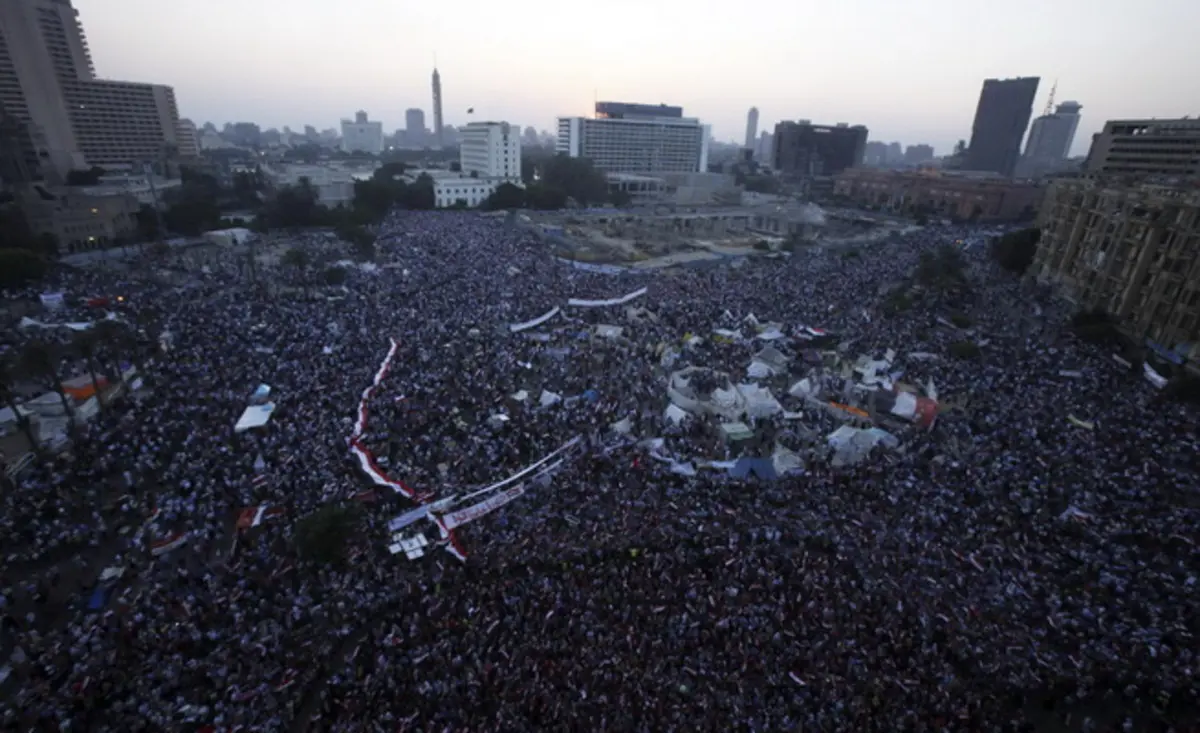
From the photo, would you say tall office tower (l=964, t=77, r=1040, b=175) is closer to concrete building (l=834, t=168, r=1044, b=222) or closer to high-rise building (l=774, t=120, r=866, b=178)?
high-rise building (l=774, t=120, r=866, b=178)

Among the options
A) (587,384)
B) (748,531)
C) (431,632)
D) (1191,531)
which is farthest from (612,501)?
(1191,531)

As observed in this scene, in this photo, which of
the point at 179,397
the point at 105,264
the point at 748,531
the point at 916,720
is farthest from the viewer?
the point at 105,264

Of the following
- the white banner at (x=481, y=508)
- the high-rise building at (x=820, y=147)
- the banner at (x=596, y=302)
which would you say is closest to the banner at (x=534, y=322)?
the banner at (x=596, y=302)

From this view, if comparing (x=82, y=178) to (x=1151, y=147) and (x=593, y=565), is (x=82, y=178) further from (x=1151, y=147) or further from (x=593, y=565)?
(x=1151, y=147)

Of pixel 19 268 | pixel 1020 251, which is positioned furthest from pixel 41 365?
pixel 1020 251

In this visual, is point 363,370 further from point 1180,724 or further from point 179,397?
point 1180,724

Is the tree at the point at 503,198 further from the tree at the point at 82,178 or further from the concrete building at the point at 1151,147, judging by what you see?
the concrete building at the point at 1151,147

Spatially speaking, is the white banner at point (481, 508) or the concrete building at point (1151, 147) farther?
the concrete building at point (1151, 147)
